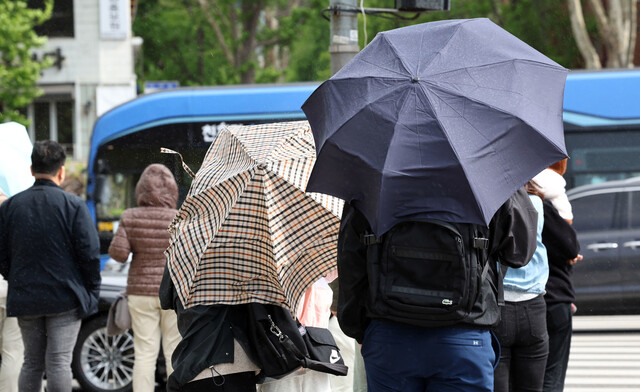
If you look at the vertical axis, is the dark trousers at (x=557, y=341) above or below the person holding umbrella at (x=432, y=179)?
below

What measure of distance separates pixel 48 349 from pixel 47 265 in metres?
0.52

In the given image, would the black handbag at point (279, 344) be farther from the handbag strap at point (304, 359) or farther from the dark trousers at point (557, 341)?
the dark trousers at point (557, 341)

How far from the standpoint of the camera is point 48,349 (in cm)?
544

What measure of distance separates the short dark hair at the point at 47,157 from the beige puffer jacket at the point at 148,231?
0.82m

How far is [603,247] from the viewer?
10508mm

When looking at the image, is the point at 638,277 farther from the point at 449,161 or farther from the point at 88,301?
the point at 449,161

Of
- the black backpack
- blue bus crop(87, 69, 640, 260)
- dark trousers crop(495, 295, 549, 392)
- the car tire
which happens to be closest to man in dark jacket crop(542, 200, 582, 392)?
dark trousers crop(495, 295, 549, 392)

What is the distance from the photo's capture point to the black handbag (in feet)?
12.3

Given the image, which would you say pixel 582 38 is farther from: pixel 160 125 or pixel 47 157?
pixel 47 157

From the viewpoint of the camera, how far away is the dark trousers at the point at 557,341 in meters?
4.72

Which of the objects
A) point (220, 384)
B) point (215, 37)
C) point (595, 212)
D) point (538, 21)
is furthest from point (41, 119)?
point (220, 384)

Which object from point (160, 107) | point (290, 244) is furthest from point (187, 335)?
point (160, 107)

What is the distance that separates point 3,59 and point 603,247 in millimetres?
15289

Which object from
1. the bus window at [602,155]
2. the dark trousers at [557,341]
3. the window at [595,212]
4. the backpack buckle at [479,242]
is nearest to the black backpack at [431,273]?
the backpack buckle at [479,242]
